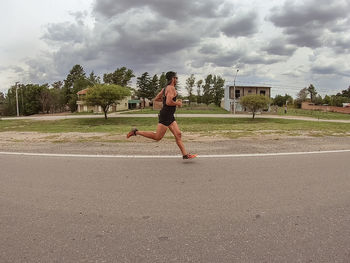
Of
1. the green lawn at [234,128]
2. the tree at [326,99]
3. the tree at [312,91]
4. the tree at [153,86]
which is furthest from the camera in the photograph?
the tree at [312,91]

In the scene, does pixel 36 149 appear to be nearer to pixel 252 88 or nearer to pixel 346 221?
pixel 346 221

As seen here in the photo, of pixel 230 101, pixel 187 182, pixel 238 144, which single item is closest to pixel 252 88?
pixel 230 101

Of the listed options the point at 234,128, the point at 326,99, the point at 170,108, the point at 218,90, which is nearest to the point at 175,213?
the point at 170,108

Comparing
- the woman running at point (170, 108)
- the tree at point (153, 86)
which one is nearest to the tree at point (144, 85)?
the tree at point (153, 86)

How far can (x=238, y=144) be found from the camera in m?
7.72

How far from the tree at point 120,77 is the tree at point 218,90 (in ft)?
92.3

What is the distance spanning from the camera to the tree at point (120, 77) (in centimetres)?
8829

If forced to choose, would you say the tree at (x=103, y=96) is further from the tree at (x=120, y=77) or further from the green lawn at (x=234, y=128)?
the tree at (x=120, y=77)

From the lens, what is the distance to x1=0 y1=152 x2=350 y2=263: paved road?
7.87 feet

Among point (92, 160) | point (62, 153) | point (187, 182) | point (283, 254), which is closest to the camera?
point (283, 254)

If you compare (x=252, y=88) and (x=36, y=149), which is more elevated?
(x=252, y=88)

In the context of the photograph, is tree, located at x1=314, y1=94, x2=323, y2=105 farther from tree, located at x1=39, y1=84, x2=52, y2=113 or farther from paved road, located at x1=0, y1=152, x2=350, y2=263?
paved road, located at x1=0, y1=152, x2=350, y2=263

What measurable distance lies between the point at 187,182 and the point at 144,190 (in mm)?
735

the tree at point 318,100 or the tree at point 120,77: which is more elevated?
the tree at point 120,77
